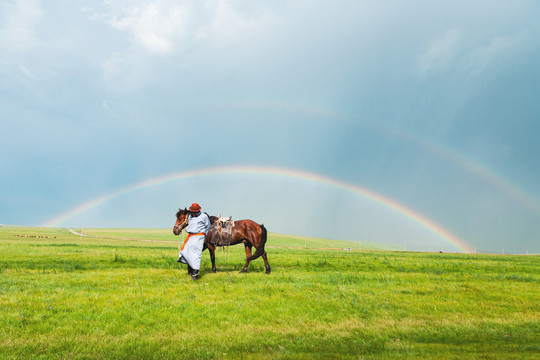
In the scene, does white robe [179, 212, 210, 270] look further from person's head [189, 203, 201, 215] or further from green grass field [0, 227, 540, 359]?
green grass field [0, 227, 540, 359]

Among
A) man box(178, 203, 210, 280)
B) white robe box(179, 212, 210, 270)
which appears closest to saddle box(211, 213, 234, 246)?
man box(178, 203, 210, 280)

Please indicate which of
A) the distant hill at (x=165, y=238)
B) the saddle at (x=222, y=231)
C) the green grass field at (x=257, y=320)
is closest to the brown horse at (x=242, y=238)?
the saddle at (x=222, y=231)

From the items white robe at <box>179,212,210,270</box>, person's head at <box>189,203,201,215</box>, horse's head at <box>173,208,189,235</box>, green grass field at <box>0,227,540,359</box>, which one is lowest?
green grass field at <box>0,227,540,359</box>

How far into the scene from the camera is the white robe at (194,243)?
1202 cm

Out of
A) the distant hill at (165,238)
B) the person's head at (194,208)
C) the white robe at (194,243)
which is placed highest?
the person's head at (194,208)

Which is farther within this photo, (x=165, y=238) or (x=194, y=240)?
(x=165, y=238)

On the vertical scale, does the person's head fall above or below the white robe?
above

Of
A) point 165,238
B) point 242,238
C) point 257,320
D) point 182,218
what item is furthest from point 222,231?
point 165,238

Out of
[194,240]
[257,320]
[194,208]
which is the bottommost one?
[257,320]

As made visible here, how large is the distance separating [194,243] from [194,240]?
13 cm

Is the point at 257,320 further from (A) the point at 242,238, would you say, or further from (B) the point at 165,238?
(B) the point at 165,238

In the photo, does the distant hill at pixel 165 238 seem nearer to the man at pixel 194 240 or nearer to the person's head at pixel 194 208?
the man at pixel 194 240

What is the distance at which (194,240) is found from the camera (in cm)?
1233

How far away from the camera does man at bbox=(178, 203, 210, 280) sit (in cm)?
1199
